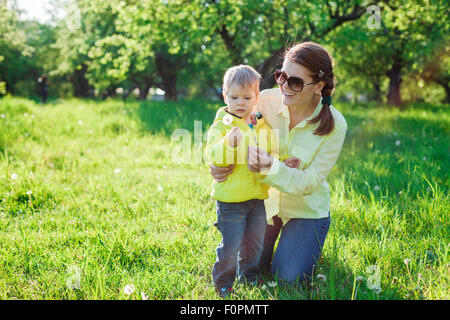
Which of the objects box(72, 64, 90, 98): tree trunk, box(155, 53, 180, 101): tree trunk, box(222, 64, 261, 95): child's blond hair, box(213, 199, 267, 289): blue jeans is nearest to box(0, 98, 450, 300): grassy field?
box(213, 199, 267, 289): blue jeans

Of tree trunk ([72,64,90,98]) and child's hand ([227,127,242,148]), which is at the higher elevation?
tree trunk ([72,64,90,98])

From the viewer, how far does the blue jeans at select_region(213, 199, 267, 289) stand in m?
2.26

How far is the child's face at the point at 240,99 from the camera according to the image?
2.18 metres

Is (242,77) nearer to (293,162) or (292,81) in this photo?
(292,81)

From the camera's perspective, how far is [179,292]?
226cm

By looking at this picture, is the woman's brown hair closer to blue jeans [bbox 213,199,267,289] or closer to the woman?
the woman

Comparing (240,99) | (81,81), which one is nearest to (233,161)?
(240,99)

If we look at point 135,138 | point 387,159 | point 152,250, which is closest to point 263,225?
point 152,250

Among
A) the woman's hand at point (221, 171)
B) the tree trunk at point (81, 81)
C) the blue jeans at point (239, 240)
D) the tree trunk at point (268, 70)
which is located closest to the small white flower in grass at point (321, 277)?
the blue jeans at point (239, 240)

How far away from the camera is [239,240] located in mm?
2273

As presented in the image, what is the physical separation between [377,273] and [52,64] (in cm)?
3615

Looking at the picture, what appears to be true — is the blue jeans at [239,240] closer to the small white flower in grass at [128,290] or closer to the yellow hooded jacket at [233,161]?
the yellow hooded jacket at [233,161]

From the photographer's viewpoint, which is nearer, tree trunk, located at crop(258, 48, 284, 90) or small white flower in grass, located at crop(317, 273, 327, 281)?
small white flower in grass, located at crop(317, 273, 327, 281)

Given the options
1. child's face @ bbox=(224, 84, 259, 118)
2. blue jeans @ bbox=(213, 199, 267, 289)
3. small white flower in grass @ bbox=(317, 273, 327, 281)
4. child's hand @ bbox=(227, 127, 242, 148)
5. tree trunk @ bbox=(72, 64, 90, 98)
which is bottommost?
small white flower in grass @ bbox=(317, 273, 327, 281)
